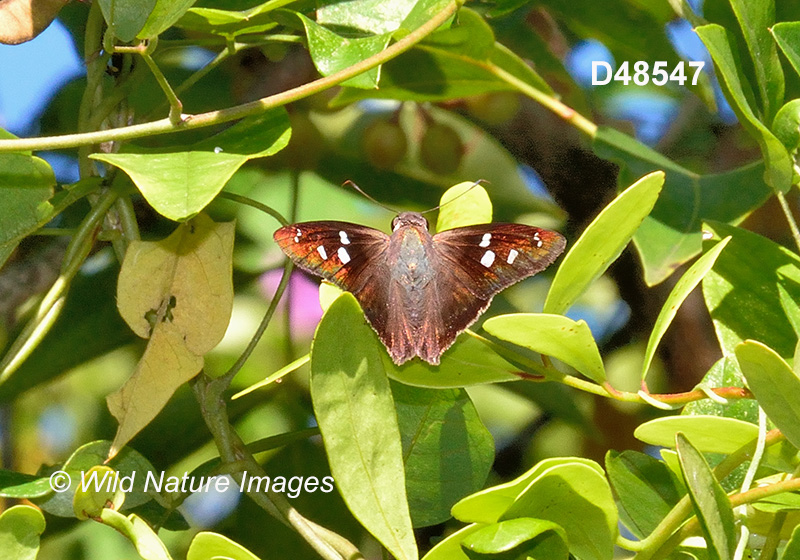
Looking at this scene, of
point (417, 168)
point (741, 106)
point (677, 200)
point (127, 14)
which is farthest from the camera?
point (417, 168)

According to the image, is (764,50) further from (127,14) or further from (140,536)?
(140,536)

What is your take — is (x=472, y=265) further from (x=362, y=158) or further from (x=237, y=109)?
(x=362, y=158)

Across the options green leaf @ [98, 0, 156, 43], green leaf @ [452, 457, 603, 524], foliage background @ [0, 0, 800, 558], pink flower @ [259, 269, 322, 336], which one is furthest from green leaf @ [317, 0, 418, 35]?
pink flower @ [259, 269, 322, 336]

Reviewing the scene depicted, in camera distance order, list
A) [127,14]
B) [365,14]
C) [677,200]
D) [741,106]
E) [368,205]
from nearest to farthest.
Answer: [127,14] → [741,106] → [365,14] → [677,200] → [368,205]

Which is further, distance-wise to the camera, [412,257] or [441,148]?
[441,148]

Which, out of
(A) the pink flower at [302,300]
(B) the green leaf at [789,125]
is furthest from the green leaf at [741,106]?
(A) the pink flower at [302,300]

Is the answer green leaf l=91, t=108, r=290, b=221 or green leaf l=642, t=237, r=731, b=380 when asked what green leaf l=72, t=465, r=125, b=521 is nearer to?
green leaf l=91, t=108, r=290, b=221

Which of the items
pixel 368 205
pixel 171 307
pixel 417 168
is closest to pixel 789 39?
pixel 171 307

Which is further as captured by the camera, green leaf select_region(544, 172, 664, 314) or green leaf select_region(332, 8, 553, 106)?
green leaf select_region(332, 8, 553, 106)

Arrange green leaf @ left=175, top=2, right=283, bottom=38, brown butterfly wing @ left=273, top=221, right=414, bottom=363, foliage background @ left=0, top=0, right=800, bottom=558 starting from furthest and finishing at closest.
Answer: foliage background @ left=0, top=0, right=800, bottom=558 < brown butterfly wing @ left=273, top=221, right=414, bottom=363 < green leaf @ left=175, top=2, right=283, bottom=38
